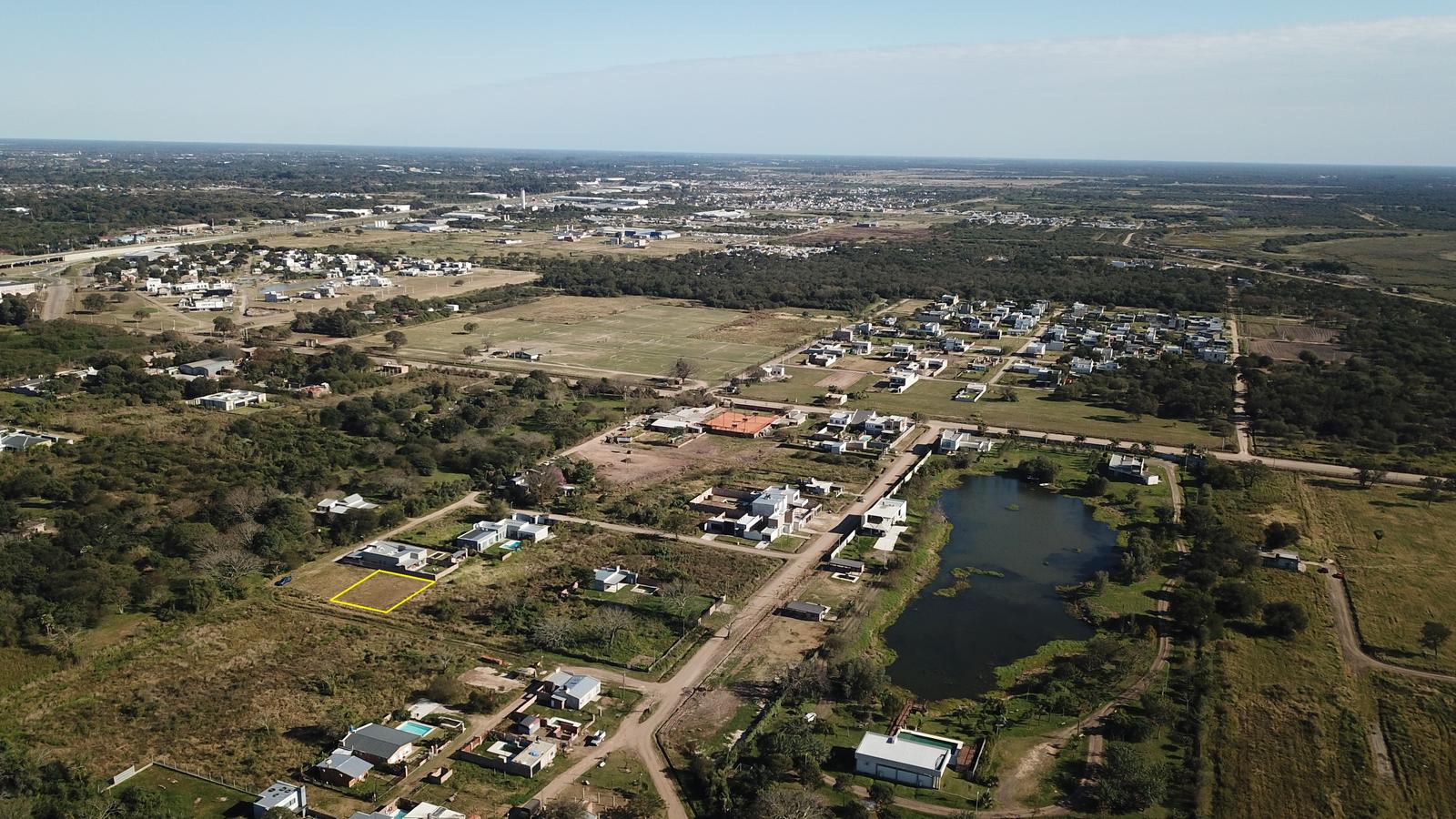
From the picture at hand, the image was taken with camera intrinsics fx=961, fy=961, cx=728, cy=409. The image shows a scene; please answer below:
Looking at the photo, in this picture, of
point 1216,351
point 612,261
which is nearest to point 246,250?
point 612,261

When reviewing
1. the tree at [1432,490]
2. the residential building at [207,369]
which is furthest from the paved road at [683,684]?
the residential building at [207,369]

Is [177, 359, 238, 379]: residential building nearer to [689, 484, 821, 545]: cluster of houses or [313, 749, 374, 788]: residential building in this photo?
[689, 484, 821, 545]: cluster of houses

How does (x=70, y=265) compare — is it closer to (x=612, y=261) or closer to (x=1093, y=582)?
(x=612, y=261)

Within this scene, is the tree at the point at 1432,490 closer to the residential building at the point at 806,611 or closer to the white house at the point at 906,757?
the residential building at the point at 806,611

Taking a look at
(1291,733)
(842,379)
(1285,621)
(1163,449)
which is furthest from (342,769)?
(842,379)

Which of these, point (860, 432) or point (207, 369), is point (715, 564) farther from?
point (207, 369)
